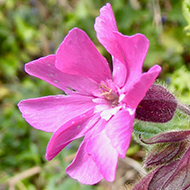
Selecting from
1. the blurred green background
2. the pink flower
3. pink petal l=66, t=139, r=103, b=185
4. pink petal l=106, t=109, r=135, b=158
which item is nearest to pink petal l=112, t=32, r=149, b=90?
the pink flower

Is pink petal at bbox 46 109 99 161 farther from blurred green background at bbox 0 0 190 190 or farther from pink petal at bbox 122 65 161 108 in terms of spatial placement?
blurred green background at bbox 0 0 190 190

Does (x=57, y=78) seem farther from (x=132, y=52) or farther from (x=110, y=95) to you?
(x=132, y=52)

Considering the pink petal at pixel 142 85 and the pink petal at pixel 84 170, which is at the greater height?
the pink petal at pixel 142 85

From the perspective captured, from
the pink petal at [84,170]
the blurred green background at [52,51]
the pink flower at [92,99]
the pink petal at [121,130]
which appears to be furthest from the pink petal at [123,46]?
the blurred green background at [52,51]

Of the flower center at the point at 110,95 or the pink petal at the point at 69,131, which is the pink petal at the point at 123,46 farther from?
the pink petal at the point at 69,131

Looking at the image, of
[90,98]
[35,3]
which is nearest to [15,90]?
[35,3]
